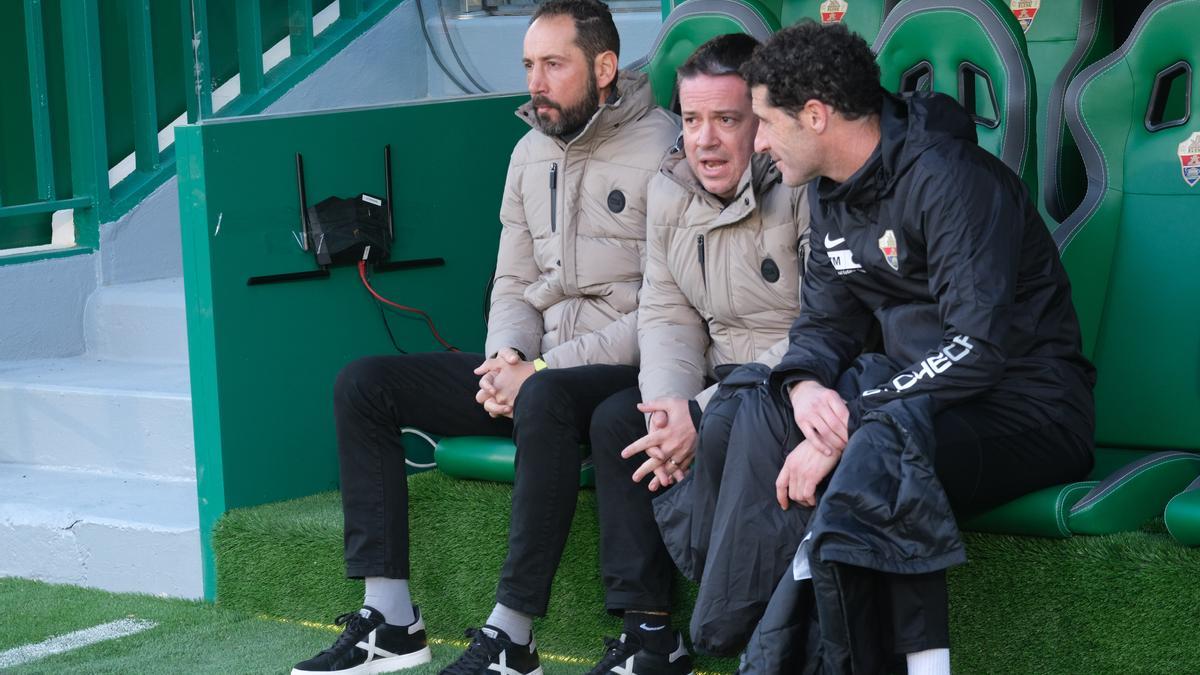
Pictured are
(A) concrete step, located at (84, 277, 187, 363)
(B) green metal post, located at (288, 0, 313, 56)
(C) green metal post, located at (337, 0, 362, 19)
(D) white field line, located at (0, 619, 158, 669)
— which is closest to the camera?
(D) white field line, located at (0, 619, 158, 669)

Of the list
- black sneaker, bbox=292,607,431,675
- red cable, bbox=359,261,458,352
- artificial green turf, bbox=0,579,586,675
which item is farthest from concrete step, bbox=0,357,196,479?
black sneaker, bbox=292,607,431,675

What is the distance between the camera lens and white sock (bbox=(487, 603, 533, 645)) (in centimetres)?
280

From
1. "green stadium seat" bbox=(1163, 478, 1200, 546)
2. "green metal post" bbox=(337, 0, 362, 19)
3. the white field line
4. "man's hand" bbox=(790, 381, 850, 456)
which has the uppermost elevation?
"green metal post" bbox=(337, 0, 362, 19)

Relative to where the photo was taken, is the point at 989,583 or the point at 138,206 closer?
the point at 989,583

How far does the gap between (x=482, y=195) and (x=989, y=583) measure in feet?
5.29

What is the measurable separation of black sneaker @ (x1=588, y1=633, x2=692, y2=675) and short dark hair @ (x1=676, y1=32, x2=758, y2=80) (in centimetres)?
96

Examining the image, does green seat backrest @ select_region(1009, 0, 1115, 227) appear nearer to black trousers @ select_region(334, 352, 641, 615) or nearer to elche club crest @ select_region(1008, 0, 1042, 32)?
elche club crest @ select_region(1008, 0, 1042, 32)

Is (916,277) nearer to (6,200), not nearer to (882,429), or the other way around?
(882,429)

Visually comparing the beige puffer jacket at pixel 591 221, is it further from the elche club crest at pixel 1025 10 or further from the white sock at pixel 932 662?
the white sock at pixel 932 662

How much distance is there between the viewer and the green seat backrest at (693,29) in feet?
11.2

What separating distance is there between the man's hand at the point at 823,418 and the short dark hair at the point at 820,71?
1.40ft

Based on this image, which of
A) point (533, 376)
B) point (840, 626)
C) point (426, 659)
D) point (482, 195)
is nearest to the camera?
point (840, 626)

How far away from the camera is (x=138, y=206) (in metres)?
4.75

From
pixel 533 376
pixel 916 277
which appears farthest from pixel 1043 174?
pixel 533 376
